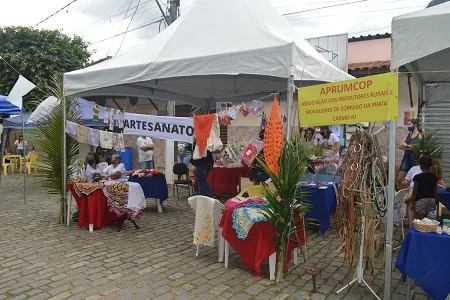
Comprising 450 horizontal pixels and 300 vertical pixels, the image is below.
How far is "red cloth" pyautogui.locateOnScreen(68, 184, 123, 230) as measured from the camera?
611 centimetres

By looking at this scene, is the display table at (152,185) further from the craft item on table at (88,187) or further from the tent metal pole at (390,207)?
the tent metal pole at (390,207)

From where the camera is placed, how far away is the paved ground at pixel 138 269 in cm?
374

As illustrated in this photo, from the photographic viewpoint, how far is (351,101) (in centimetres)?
340

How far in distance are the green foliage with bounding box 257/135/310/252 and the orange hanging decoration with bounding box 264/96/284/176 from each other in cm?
6

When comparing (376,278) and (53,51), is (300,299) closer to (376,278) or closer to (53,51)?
(376,278)

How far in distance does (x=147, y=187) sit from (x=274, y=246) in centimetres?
415

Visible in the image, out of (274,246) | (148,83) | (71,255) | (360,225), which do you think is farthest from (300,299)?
(148,83)

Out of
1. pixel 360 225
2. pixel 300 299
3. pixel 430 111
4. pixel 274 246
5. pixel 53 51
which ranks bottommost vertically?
pixel 300 299

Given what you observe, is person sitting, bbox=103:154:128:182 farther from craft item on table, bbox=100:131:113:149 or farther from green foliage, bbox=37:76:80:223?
green foliage, bbox=37:76:80:223

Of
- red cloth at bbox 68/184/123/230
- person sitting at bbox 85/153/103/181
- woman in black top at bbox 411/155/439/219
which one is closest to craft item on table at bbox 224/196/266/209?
woman in black top at bbox 411/155/439/219

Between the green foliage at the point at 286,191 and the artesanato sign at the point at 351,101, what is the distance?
12.4 inches

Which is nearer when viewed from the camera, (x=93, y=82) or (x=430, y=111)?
(x=93, y=82)

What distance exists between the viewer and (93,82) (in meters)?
6.13

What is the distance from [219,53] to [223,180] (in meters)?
4.48
